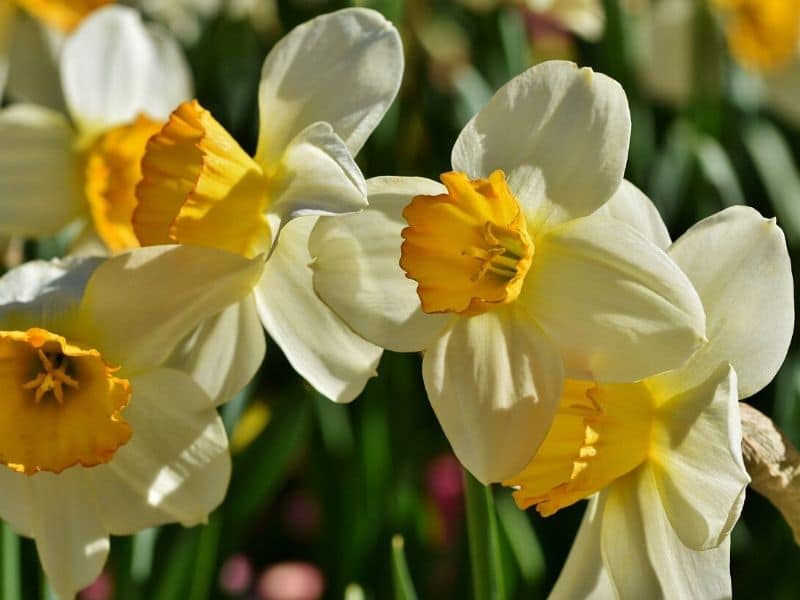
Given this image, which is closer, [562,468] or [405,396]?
[562,468]

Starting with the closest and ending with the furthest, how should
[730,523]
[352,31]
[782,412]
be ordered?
[730,523] < [352,31] < [782,412]

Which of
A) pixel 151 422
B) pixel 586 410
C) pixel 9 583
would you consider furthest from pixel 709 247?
pixel 9 583

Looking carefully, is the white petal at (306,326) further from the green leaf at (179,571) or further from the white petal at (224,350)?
the green leaf at (179,571)

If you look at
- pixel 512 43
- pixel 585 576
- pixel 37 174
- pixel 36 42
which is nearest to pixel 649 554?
pixel 585 576

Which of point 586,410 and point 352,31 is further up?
point 352,31

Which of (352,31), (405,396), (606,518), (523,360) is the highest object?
(352,31)

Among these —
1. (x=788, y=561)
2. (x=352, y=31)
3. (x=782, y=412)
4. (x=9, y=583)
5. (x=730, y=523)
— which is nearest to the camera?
(x=730, y=523)

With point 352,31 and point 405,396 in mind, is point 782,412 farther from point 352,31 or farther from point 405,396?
point 352,31
